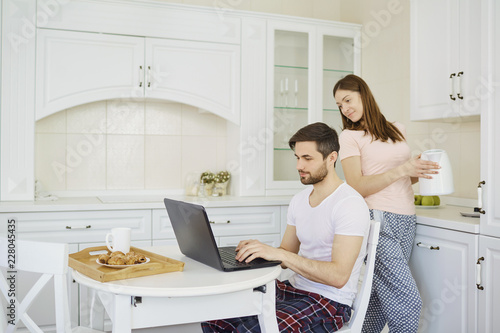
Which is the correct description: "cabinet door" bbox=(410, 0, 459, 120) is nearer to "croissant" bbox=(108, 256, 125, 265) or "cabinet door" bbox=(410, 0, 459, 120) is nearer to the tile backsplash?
the tile backsplash

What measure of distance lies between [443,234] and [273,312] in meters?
1.06

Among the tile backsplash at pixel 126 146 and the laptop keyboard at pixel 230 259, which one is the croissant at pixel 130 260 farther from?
the tile backsplash at pixel 126 146

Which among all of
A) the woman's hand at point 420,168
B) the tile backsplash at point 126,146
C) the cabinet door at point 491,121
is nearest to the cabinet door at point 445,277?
the cabinet door at point 491,121

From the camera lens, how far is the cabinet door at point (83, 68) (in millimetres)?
2953

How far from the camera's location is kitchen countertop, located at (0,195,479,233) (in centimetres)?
221

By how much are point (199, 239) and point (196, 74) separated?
187 cm

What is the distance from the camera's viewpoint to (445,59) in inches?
97.6

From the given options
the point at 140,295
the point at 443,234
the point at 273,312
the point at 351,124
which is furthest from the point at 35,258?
the point at 443,234

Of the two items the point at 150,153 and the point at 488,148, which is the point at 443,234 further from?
the point at 150,153

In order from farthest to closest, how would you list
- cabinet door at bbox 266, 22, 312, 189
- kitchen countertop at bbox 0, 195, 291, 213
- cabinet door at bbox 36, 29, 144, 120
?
Result: cabinet door at bbox 266, 22, 312, 189
cabinet door at bbox 36, 29, 144, 120
kitchen countertop at bbox 0, 195, 291, 213

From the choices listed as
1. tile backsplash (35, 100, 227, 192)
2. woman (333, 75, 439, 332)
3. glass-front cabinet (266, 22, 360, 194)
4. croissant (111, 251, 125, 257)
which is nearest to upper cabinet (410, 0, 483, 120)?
woman (333, 75, 439, 332)

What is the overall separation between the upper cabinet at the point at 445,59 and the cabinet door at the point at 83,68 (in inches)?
66.2

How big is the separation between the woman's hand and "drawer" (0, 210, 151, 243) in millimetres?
1564

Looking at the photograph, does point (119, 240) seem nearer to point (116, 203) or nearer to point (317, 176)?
point (317, 176)
